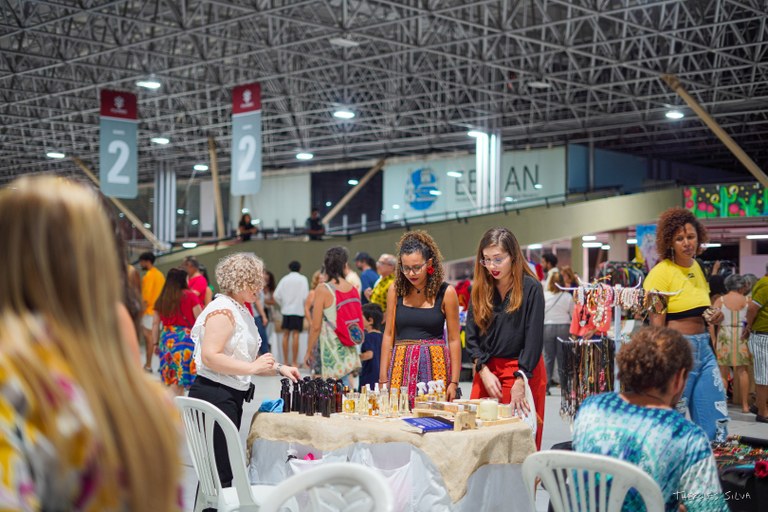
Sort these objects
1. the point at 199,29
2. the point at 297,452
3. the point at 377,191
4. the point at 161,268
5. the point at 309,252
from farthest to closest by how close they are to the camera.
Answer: the point at 377,191, the point at 161,268, the point at 309,252, the point at 199,29, the point at 297,452

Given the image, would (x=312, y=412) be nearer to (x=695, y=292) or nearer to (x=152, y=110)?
(x=695, y=292)

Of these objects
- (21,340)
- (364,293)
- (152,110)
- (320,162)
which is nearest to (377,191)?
(320,162)

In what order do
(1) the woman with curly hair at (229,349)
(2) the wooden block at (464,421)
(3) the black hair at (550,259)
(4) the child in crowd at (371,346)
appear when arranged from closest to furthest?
1. (2) the wooden block at (464,421)
2. (1) the woman with curly hair at (229,349)
3. (4) the child in crowd at (371,346)
4. (3) the black hair at (550,259)

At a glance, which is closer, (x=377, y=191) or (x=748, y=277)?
(x=748, y=277)

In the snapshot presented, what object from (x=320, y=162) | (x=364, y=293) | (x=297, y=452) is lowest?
(x=297, y=452)

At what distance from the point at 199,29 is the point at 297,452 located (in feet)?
47.4

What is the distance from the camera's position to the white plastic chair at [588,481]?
2.60 meters

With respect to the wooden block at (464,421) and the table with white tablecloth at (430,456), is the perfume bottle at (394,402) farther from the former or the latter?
the wooden block at (464,421)

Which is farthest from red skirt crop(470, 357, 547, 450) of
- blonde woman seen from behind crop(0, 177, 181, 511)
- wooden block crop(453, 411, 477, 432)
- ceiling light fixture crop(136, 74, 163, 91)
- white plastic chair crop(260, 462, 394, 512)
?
ceiling light fixture crop(136, 74, 163, 91)

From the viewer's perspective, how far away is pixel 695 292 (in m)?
5.09

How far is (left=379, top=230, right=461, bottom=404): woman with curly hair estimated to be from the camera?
4965mm

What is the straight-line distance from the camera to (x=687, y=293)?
507cm

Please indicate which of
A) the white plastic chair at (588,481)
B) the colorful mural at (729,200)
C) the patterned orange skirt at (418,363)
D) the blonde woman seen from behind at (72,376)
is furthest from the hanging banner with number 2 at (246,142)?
the blonde woman seen from behind at (72,376)

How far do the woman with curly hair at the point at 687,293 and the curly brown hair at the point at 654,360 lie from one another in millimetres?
2237
